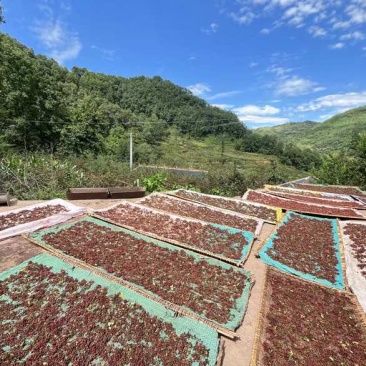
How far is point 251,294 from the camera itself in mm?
2936

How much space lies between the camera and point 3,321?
2041 mm

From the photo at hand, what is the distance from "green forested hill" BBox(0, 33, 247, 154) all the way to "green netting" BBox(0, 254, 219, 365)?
822 cm

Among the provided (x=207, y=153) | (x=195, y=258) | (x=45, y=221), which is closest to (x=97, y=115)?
(x=45, y=221)

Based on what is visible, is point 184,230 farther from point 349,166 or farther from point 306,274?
point 349,166

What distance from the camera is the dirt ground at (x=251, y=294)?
2.11 metres

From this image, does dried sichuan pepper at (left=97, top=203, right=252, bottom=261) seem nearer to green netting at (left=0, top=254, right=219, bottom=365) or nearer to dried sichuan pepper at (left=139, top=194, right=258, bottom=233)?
dried sichuan pepper at (left=139, top=194, right=258, bottom=233)

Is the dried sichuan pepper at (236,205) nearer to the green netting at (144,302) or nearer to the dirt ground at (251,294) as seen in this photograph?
the dirt ground at (251,294)

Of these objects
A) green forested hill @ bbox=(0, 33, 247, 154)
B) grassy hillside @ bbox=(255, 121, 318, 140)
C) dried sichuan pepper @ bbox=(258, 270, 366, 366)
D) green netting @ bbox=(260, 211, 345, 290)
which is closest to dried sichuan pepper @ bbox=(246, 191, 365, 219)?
green netting @ bbox=(260, 211, 345, 290)

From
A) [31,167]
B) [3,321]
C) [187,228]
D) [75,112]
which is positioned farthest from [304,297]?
[75,112]

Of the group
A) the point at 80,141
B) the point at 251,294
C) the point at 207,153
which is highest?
the point at 80,141

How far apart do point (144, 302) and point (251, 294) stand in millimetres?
1310

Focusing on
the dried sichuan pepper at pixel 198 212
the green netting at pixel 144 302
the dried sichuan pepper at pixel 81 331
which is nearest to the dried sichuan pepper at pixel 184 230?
the dried sichuan pepper at pixel 198 212

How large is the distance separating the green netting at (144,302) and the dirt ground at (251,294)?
147 millimetres

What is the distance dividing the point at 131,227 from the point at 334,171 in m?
13.7
